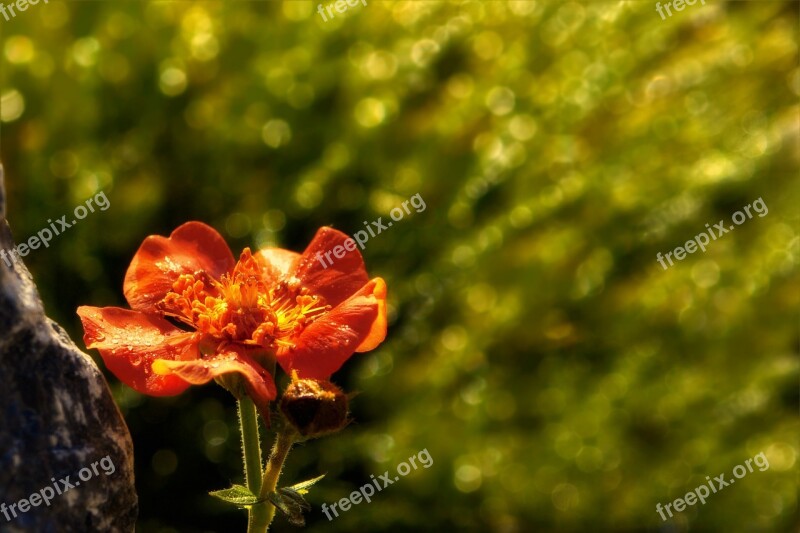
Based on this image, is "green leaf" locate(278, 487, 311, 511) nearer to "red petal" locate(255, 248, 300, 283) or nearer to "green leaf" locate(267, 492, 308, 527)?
"green leaf" locate(267, 492, 308, 527)

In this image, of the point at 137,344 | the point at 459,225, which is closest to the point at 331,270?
the point at 137,344

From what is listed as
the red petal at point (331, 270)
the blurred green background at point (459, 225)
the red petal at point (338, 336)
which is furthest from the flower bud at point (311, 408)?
the blurred green background at point (459, 225)

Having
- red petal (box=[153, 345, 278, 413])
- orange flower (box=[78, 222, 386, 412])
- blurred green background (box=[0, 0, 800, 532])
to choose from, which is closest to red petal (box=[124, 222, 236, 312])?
orange flower (box=[78, 222, 386, 412])

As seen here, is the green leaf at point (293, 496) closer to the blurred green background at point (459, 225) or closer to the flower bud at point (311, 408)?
the flower bud at point (311, 408)

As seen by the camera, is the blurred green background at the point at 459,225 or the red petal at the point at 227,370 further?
the blurred green background at the point at 459,225

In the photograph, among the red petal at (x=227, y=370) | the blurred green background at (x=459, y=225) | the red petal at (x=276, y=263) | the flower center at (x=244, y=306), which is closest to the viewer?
the red petal at (x=227, y=370)
